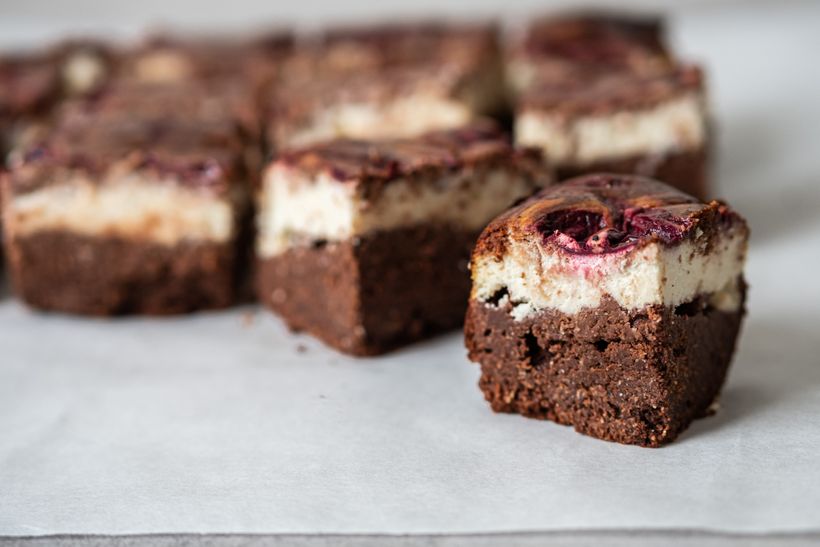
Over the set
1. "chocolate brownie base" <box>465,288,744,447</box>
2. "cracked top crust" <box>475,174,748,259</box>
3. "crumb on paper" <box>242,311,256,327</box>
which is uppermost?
"cracked top crust" <box>475,174,748,259</box>

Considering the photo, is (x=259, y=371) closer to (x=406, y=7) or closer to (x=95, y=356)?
(x=95, y=356)

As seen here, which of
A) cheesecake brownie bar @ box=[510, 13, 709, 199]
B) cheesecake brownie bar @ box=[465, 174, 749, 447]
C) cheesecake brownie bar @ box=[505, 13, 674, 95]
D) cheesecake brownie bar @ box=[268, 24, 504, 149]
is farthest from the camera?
cheesecake brownie bar @ box=[505, 13, 674, 95]

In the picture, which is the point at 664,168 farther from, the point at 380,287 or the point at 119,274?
the point at 119,274

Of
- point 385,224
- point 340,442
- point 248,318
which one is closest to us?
point 340,442

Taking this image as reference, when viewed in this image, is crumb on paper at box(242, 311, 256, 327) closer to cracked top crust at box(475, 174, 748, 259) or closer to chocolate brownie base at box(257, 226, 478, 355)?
chocolate brownie base at box(257, 226, 478, 355)

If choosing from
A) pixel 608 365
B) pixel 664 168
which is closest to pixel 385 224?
pixel 608 365

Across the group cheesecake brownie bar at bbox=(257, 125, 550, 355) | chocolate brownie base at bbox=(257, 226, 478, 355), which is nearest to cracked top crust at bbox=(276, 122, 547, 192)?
cheesecake brownie bar at bbox=(257, 125, 550, 355)

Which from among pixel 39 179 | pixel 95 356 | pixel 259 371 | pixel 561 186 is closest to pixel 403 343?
pixel 259 371
